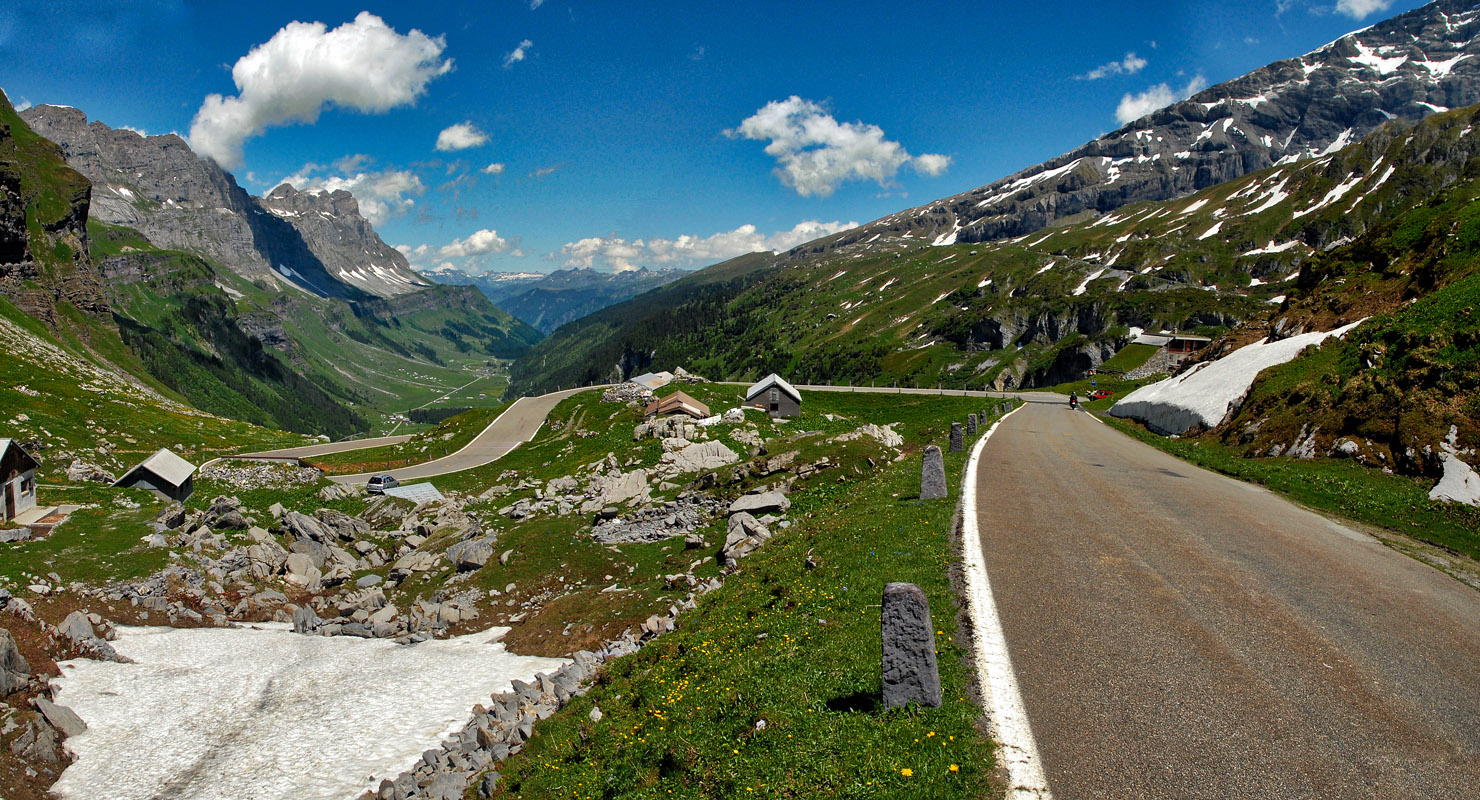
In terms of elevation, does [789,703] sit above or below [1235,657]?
below

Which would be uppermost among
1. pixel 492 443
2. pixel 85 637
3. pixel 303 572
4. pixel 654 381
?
pixel 654 381

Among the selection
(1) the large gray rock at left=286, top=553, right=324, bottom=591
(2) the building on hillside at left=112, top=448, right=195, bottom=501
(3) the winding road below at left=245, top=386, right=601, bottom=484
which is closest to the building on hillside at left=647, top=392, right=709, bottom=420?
(3) the winding road below at left=245, top=386, right=601, bottom=484

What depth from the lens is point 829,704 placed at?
9102mm

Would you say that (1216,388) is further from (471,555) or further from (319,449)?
(319,449)

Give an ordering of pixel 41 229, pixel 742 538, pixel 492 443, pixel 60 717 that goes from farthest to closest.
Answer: pixel 41 229, pixel 492 443, pixel 742 538, pixel 60 717

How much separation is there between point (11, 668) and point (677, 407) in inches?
2004

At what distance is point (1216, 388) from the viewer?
118 feet

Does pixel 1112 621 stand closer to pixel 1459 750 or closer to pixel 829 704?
pixel 1459 750

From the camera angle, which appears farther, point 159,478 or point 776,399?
point 776,399

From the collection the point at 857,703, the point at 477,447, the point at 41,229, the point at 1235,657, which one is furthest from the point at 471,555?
the point at 41,229

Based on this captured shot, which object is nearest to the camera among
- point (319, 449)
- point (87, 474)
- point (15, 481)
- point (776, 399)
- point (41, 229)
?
point (15, 481)

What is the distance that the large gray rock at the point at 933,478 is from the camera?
765 inches

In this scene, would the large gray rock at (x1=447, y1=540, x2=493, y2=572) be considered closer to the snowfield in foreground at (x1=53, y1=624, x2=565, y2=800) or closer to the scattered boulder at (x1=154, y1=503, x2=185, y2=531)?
the snowfield in foreground at (x1=53, y1=624, x2=565, y2=800)

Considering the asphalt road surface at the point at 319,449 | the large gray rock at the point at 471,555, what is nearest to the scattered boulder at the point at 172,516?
the large gray rock at the point at 471,555
